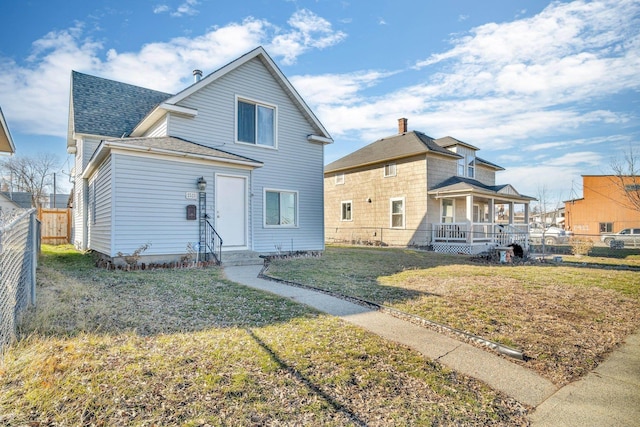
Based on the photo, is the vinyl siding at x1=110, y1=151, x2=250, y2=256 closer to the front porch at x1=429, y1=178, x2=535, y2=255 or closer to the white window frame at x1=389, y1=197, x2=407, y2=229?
the white window frame at x1=389, y1=197, x2=407, y2=229

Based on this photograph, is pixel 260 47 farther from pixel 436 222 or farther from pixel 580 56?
pixel 436 222

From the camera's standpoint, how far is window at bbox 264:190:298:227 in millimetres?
12086

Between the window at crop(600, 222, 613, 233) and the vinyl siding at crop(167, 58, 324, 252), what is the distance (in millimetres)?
32070

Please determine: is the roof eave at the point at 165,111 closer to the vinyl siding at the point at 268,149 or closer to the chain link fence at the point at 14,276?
the vinyl siding at the point at 268,149

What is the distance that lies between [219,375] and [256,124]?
10329 millimetres

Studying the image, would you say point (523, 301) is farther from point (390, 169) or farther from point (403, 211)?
point (390, 169)

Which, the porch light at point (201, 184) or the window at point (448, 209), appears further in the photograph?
the window at point (448, 209)

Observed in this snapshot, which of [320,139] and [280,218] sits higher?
[320,139]

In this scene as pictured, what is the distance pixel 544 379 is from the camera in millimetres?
3350

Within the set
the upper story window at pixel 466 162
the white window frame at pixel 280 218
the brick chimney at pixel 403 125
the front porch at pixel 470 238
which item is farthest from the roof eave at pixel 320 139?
the upper story window at pixel 466 162

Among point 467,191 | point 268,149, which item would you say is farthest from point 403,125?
point 268,149

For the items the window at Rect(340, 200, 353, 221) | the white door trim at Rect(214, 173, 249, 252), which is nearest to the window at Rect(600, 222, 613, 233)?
the window at Rect(340, 200, 353, 221)

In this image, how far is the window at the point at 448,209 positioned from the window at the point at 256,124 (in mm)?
11352

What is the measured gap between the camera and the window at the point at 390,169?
19650 millimetres
